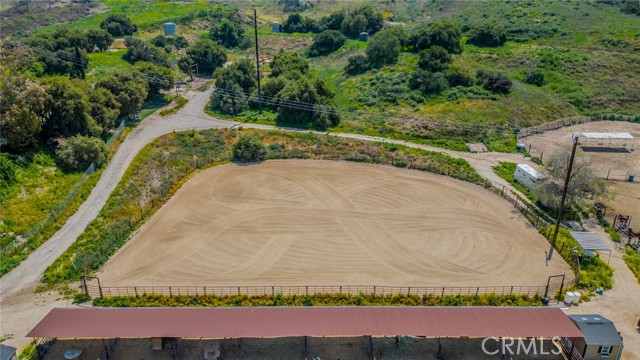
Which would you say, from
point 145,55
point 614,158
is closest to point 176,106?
point 145,55

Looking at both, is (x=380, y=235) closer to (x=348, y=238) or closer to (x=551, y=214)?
(x=348, y=238)

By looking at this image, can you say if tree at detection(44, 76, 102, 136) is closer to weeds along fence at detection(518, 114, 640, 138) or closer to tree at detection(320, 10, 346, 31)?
weeds along fence at detection(518, 114, 640, 138)

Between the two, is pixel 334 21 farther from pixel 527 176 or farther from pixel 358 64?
pixel 527 176

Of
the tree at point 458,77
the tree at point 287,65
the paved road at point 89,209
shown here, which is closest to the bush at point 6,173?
the paved road at point 89,209

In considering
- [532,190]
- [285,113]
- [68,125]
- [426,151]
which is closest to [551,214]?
[532,190]

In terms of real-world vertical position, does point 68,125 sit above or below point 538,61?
below

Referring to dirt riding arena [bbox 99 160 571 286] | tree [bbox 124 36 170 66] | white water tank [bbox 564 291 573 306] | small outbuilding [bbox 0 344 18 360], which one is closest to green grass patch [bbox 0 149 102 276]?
dirt riding arena [bbox 99 160 571 286]
